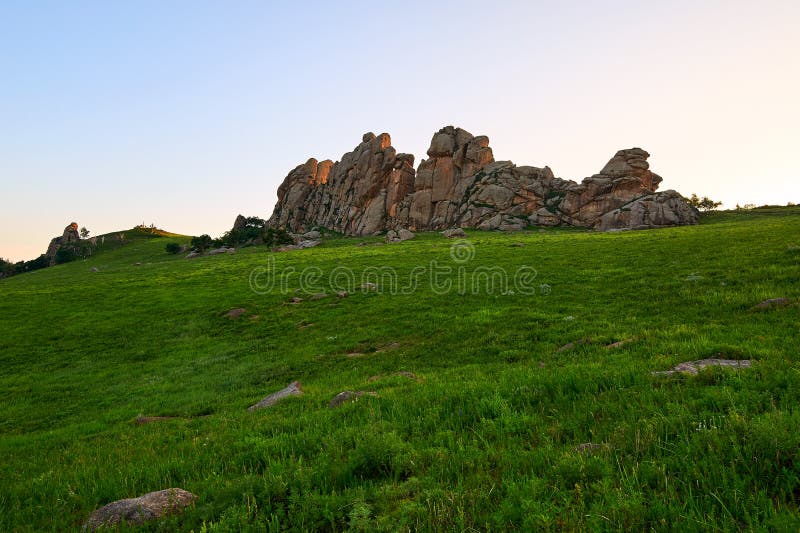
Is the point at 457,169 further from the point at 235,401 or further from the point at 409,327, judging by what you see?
the point at 235,401

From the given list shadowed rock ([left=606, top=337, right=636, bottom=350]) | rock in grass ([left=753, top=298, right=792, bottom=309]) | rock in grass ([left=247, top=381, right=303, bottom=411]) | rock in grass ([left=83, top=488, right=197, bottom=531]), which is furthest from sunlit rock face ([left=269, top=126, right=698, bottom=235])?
rock in grass ([left=83, top=488, right=197, bottom=531])

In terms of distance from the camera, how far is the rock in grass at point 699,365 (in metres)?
7.15

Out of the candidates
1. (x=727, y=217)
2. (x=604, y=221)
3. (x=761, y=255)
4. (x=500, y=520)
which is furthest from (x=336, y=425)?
(x=727, y=217)

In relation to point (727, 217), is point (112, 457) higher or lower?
lower

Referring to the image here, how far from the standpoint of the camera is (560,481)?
178 inches

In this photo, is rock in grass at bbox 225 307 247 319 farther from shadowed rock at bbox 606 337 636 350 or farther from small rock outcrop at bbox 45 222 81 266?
small rock outcrop at bbox 45 222 81 266

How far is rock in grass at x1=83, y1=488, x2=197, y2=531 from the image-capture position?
5055 mm

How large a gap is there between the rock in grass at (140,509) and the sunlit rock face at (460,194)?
80477mm

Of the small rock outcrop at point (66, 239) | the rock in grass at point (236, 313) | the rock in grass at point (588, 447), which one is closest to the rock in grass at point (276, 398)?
the rock in grass at point (588, 447)

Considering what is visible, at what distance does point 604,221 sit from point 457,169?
49.3 metres

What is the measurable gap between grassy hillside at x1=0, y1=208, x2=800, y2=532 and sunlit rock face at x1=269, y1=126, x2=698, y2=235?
213ft

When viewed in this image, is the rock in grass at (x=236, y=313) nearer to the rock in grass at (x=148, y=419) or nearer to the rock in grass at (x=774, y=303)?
the rock in grass at (x=148, y=419)

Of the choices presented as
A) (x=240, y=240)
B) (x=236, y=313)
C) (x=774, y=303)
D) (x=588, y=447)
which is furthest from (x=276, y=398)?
(x=240, y=240)

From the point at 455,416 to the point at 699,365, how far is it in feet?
16.5
